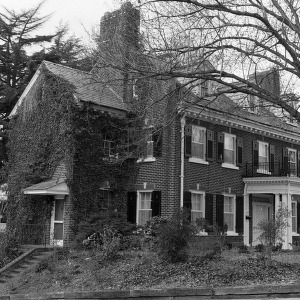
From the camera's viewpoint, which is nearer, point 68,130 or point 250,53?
point 250,53

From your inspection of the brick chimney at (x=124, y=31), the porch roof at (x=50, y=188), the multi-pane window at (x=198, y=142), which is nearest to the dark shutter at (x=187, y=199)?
the multi-pane window at (x=198, y=142)

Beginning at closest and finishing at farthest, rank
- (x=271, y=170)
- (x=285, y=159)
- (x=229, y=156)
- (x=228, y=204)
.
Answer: (x=228, y=204) < (x=229, y=156) < (x=271, y=170) < (x=285, y=159)

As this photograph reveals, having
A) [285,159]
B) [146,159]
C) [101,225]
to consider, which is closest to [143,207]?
[146,159]

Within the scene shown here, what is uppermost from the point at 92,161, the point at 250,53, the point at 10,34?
the point at 10,34

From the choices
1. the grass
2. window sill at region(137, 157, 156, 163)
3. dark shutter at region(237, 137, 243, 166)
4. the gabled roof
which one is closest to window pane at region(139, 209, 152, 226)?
window sill at region(137, 157, 156, 163)

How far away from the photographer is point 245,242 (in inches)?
1031

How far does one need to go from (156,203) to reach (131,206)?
133 cm

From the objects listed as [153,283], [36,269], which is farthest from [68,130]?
[153,283]

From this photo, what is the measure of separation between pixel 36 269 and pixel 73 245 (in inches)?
88.0

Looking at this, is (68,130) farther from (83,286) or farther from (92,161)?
(83,286)

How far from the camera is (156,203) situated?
74.8 feet

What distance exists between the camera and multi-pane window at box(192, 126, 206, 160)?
A: 78.8 ft

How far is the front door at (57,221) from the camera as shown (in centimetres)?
2203

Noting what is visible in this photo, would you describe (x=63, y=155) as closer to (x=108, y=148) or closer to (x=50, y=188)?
(x=50, y=188)
